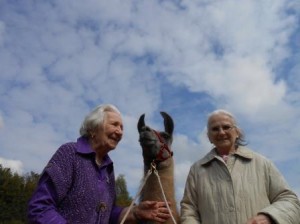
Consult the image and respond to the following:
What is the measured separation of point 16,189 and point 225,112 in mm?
45661

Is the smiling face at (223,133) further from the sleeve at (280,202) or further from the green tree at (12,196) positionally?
the green tree at (12,196)

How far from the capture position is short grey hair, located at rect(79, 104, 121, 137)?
4.25 m

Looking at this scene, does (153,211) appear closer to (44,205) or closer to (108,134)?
(108,134)

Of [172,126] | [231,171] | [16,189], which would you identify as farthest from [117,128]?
[16,189]

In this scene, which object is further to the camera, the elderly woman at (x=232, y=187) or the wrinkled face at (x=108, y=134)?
the wrinkled face at (x=108, y=134)

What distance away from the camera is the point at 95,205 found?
390cm

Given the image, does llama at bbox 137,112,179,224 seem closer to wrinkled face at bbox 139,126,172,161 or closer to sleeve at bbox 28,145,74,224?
wrinkled face at bbox 139,126,172,161

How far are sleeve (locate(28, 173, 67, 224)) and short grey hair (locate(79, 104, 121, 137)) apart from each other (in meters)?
0.72

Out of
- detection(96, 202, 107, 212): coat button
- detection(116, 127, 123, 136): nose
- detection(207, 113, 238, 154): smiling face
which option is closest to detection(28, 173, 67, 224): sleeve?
detection(96, 202, 107, 212): coat button

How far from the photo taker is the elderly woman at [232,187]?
3711 millimetres

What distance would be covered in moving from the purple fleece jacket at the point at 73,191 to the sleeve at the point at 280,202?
4.72 feet

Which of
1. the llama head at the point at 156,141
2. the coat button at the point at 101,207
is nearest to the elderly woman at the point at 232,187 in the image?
the llama head at the point at 156,141

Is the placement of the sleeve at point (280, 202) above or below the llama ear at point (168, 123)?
below

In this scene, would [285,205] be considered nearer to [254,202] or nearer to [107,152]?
[254,202]
